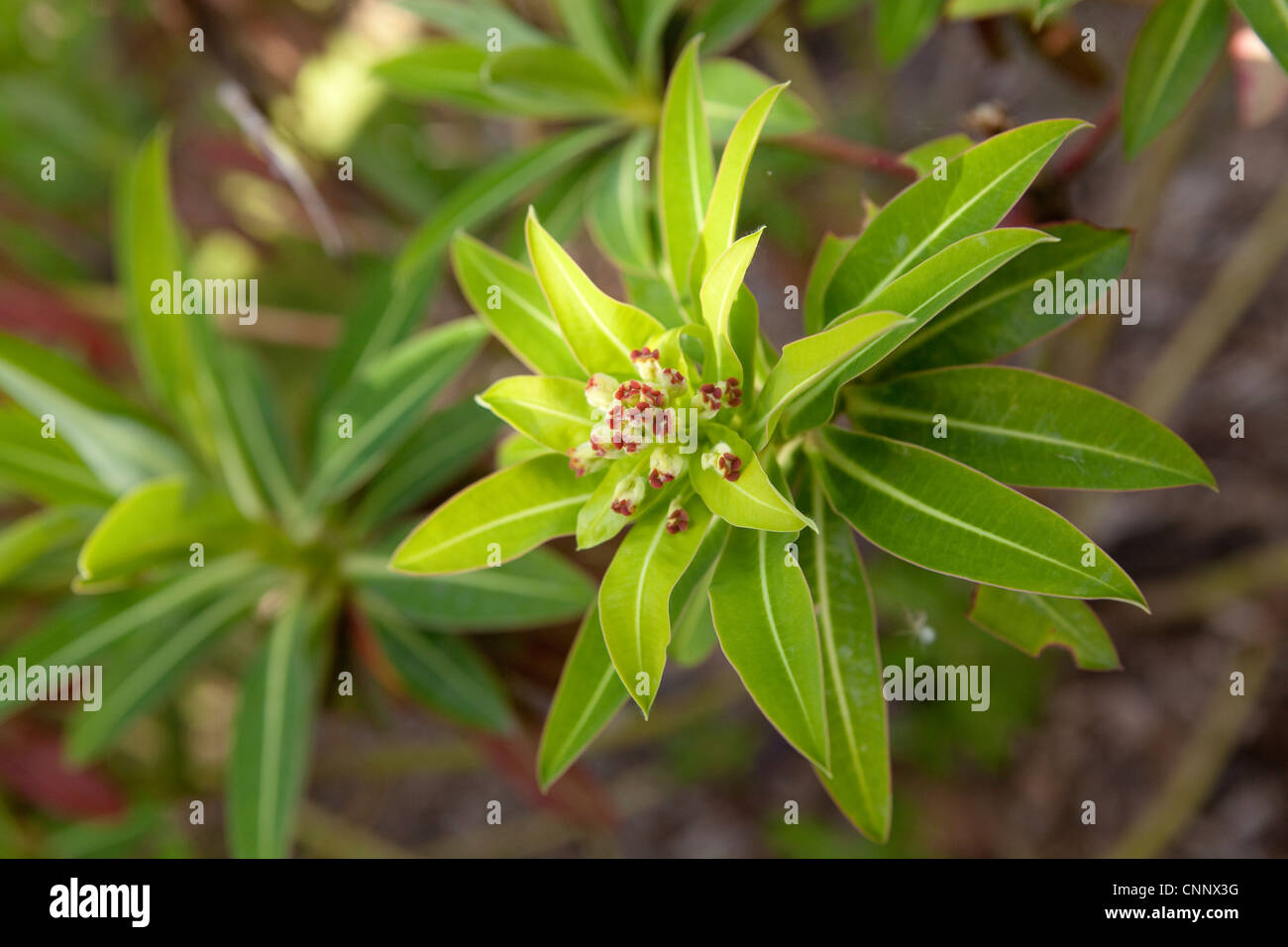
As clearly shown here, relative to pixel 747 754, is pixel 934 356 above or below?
above

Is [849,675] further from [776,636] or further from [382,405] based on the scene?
[382,405]

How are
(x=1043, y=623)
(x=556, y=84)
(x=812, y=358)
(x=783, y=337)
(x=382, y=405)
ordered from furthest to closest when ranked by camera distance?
(x=783, y=337) < (x=382, y=405) < (x=556, y=84) < (x=1043, y=623) < (x=812, y=358)

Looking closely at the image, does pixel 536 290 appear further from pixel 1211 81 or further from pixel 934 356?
pixel 1211 81

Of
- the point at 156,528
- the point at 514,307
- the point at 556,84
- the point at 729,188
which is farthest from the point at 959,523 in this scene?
the point at 156,528

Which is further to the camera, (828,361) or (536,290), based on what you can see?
(536,290)

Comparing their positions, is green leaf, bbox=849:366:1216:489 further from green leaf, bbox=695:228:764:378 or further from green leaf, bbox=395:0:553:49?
green leaf, bbox=395:0:553:49
